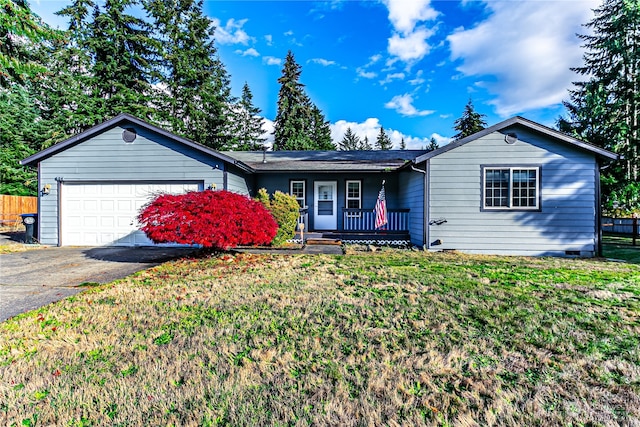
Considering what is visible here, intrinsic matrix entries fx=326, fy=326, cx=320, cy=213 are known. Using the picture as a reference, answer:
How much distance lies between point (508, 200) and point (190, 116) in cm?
2247

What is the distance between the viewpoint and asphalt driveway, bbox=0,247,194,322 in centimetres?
483

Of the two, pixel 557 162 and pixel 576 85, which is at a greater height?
pixel 576 85

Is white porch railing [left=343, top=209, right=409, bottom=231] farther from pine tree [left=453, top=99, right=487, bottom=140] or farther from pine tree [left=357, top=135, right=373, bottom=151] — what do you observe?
pine tree [left=357, top=135, right=373, bottom=151]

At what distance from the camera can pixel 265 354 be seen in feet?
9.91

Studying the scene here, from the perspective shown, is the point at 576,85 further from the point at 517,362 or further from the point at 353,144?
the point at 353,144

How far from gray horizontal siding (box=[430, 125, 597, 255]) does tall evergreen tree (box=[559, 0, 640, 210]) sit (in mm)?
9156

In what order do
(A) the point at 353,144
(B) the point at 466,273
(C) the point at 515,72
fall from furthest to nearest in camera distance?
(A) the point at 353,144 < (C) the point at 515,72 < (B) the point at 466,273

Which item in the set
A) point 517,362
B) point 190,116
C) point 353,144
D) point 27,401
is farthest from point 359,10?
point 353,144

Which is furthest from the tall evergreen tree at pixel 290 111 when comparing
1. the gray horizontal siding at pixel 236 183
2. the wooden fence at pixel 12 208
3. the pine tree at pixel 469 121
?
the wooden fence at pixel 12 208

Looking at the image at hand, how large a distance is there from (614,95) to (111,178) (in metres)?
25.3

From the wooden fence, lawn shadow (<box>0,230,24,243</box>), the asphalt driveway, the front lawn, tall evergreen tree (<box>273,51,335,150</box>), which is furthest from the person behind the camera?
tall evergreen tree (<box>273,51,335,150</box>)

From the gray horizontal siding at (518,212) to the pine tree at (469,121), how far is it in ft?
78.1

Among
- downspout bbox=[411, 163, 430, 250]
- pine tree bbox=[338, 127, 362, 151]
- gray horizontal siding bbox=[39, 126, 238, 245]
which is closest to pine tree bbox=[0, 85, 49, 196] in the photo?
gray horizontal siding bbox=[39, 126, 238, 245]

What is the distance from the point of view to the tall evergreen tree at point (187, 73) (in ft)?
77.6
